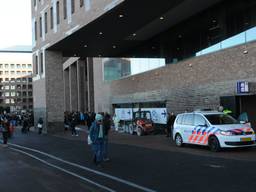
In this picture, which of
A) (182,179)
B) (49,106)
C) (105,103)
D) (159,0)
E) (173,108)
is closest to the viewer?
(182,179)

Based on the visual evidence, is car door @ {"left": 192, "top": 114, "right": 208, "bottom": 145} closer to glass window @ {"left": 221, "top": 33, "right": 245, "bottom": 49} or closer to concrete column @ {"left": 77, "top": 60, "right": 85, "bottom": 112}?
glass window @ {"left": 221, "top": 33, "right": 245, "bottom": 49}

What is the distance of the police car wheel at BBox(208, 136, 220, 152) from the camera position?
56.0ft

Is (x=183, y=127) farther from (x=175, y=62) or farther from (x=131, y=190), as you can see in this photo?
(x=175, y=62)

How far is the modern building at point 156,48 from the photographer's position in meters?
24.3

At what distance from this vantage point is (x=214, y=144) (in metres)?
17.3

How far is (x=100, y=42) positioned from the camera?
122ft

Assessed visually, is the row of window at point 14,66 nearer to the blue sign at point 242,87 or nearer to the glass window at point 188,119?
the blue sign at point 242,87

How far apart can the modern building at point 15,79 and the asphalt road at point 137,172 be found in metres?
137

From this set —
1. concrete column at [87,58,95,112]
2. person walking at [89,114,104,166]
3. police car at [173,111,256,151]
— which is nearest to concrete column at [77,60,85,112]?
concrete column at [87,58,95,112]

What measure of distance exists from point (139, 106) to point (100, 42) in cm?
644

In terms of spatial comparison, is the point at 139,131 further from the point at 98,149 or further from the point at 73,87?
the point at 73,87

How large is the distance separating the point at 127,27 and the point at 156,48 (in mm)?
6338

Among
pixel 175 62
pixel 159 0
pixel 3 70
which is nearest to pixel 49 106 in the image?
pixel 175 62

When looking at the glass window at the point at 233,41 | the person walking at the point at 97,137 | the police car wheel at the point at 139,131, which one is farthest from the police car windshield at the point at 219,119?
the police car wheel at the point at 139,131
